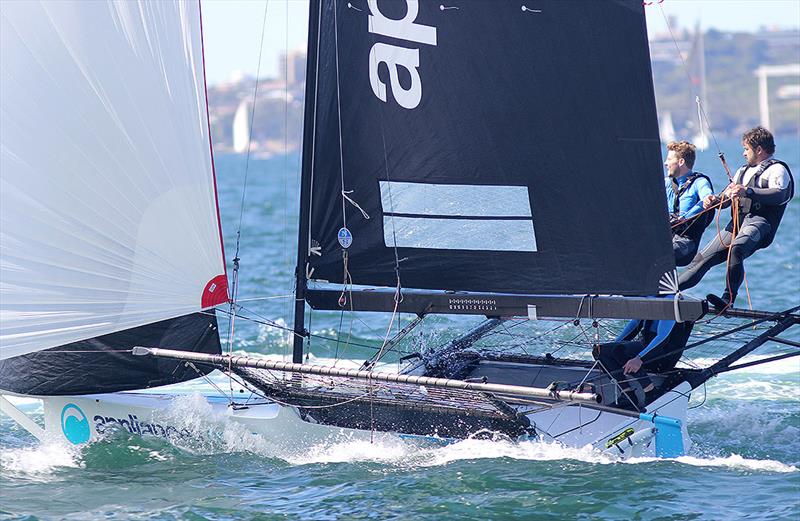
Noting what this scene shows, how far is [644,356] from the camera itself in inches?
268

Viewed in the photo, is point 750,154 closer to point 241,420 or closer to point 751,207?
point 751,207

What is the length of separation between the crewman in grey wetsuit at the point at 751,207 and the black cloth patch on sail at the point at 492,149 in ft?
1.90

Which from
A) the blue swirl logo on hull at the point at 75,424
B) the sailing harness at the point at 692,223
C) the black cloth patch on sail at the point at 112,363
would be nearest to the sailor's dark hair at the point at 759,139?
the sailing harness at the point at 692,223

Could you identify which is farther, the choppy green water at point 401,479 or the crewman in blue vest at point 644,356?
the crewman in blue vest at point 644,356

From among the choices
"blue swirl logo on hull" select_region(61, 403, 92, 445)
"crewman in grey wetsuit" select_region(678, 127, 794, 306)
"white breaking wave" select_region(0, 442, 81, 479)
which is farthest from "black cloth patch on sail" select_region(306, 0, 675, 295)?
"white breaking wave" select_region(0, 442, 81, 479)

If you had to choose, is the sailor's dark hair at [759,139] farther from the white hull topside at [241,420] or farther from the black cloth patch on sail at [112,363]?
the black cloth patch on sail at [112,363]

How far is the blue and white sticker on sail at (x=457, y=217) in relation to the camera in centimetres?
657

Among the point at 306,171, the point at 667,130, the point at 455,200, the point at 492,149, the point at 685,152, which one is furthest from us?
the point at 667,130

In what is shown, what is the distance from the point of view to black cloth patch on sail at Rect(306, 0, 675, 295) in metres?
6.27

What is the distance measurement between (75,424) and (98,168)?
65.4 inches

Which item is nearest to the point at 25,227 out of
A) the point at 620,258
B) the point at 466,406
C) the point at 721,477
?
the point at 466,406

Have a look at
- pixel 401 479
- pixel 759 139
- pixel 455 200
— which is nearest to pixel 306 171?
pixel 455 200

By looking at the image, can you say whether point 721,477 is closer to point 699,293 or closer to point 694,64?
point 699,293

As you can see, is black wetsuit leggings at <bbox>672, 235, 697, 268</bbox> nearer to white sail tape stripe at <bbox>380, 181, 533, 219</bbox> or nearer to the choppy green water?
white sail tape stripe at <bbox>380, 181, 533, 219</bbox>
